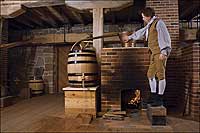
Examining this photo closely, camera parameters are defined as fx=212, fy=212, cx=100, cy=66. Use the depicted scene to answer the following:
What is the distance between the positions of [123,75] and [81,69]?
0.77m

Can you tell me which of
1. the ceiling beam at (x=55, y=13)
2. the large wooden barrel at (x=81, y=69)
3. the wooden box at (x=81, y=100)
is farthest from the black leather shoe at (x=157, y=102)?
the ceiling beam at (x=55, y=13)

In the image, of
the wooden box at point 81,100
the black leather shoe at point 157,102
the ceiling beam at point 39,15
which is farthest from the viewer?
the ceiling beam at point 39,15

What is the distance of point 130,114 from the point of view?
3727mm

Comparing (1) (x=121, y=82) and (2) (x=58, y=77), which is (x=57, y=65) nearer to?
(2) (x=58, y=77)

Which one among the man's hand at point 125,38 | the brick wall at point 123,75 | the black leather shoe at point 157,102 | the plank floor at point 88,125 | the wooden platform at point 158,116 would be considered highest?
the man's hand at point 125,38

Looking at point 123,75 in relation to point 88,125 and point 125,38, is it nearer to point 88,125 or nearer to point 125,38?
point 125,38

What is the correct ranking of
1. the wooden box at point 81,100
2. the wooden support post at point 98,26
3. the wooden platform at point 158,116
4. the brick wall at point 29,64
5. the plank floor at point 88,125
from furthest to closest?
the brick wall at point 29,64
the wooden support post at point 98,26
the wooden box at point 81,100
the wooden platform at point 158,116
the plank floor at point 88,125

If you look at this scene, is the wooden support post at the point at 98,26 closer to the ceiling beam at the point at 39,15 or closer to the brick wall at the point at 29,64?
the ceiling beam at the point at 39,15

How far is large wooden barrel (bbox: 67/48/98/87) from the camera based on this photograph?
3656 millimetres

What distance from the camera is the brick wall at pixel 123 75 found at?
3.79m

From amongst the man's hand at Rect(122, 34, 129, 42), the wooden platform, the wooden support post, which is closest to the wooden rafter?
the wooden support post

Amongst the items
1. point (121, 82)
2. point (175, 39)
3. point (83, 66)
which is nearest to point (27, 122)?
point (83, 66)

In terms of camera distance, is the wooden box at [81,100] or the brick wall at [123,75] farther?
the brick wall at [123,75]

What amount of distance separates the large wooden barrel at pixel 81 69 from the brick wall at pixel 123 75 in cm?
28
